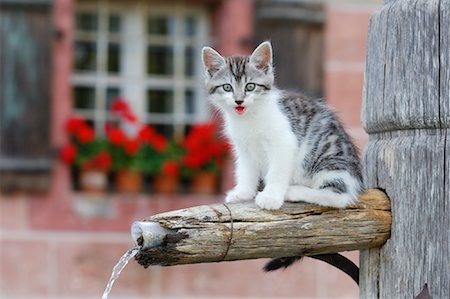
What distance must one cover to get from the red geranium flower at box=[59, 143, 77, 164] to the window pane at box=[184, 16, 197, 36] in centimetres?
103

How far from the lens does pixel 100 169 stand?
6.24 meters

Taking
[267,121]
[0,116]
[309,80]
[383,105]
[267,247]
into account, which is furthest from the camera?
[309,80]

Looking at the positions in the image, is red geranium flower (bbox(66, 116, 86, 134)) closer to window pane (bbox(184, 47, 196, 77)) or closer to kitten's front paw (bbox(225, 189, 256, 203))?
window pane (bbox(184, 47, 196, 77))

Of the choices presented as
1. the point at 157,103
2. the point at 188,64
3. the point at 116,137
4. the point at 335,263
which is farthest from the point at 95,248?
the point at 335,263

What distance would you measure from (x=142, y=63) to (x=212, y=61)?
392cm

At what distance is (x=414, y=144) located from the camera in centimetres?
218

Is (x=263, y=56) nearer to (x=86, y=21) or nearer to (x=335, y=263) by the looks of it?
(x=335, y=263)

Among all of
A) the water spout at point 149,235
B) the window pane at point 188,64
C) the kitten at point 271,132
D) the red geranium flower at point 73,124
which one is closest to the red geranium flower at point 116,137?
the red geranium flower at point 73,124

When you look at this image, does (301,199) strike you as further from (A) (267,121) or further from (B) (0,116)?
(B) (0,116)

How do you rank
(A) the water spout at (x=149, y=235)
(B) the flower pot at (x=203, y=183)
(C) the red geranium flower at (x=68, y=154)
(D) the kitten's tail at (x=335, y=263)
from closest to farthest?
(A) the water spout at (x=149, y=235)
(D) the kitten's tail at (x=335, y=263)
(C) the red geranium flower at (x=68, y=154)
(B) the flower pot at (x=203, y=183)

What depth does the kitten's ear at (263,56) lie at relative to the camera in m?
2.65

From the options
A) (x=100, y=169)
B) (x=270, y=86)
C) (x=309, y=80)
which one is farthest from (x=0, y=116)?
(x=270, y=86)

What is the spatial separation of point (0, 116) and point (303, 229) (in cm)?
421

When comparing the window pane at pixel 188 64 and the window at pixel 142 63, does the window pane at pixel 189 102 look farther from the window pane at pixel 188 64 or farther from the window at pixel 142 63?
the window pane at pixel 188 64
